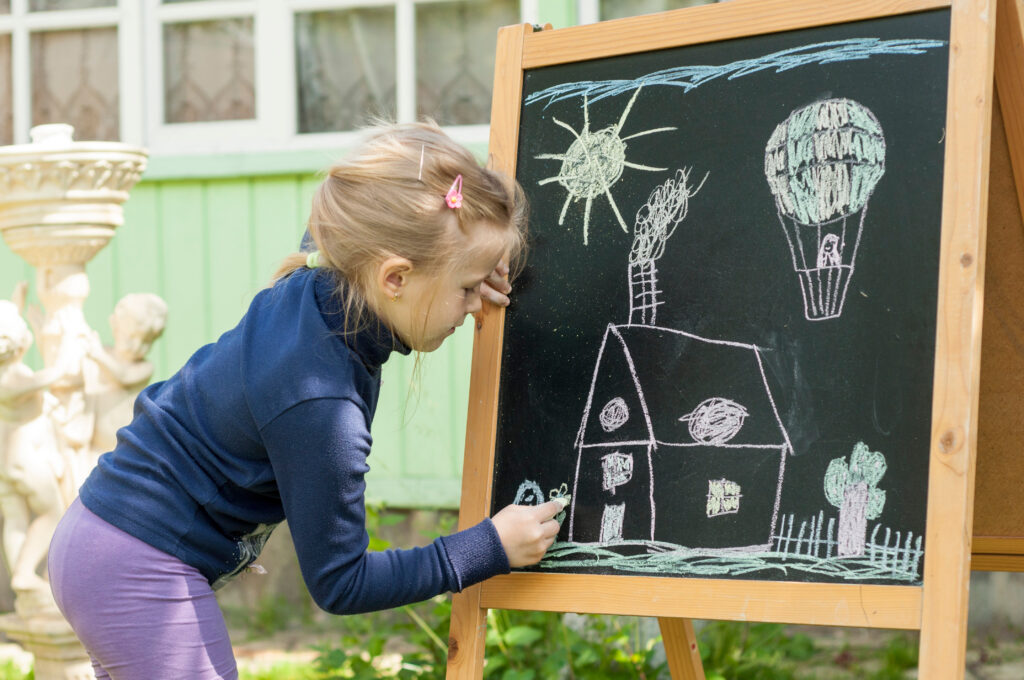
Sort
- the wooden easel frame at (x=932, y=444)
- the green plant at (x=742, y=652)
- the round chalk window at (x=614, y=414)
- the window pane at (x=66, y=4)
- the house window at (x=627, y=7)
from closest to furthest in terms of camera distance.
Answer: the wooden easel frame at (x=932, y=444), the round chalk window at (x=614, y=414), the green plant at (x=742, y=652), the house window at (x=627, y=7), the window pane at (x=66, y=4)

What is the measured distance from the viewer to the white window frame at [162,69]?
4238mm

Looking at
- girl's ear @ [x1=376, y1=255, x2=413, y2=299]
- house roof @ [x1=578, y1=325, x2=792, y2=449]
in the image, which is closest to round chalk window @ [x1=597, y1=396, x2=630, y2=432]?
house roof @ [x1=578, y1=325, x2=792, y2=449]

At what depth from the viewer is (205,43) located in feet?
14.5

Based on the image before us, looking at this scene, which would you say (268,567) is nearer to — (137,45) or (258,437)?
(137,45)

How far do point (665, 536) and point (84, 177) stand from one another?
2.19 metres

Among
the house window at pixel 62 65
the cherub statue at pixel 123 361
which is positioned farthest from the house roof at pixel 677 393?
the house window at pixel 62 65

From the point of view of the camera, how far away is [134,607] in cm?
178

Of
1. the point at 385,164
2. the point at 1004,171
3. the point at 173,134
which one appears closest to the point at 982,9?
the point at 1004,171

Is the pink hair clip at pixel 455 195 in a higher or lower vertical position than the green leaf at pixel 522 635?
higher

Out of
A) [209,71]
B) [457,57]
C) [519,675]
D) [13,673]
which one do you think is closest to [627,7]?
[457,57]

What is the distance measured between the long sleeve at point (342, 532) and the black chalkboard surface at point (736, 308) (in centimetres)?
18

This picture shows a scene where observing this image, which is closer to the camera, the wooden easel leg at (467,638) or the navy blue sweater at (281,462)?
the navy blue sweater at (281,462)

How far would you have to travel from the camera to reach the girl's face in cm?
179

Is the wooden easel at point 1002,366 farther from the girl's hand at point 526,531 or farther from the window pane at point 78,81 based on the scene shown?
the window pane at point 78,81
